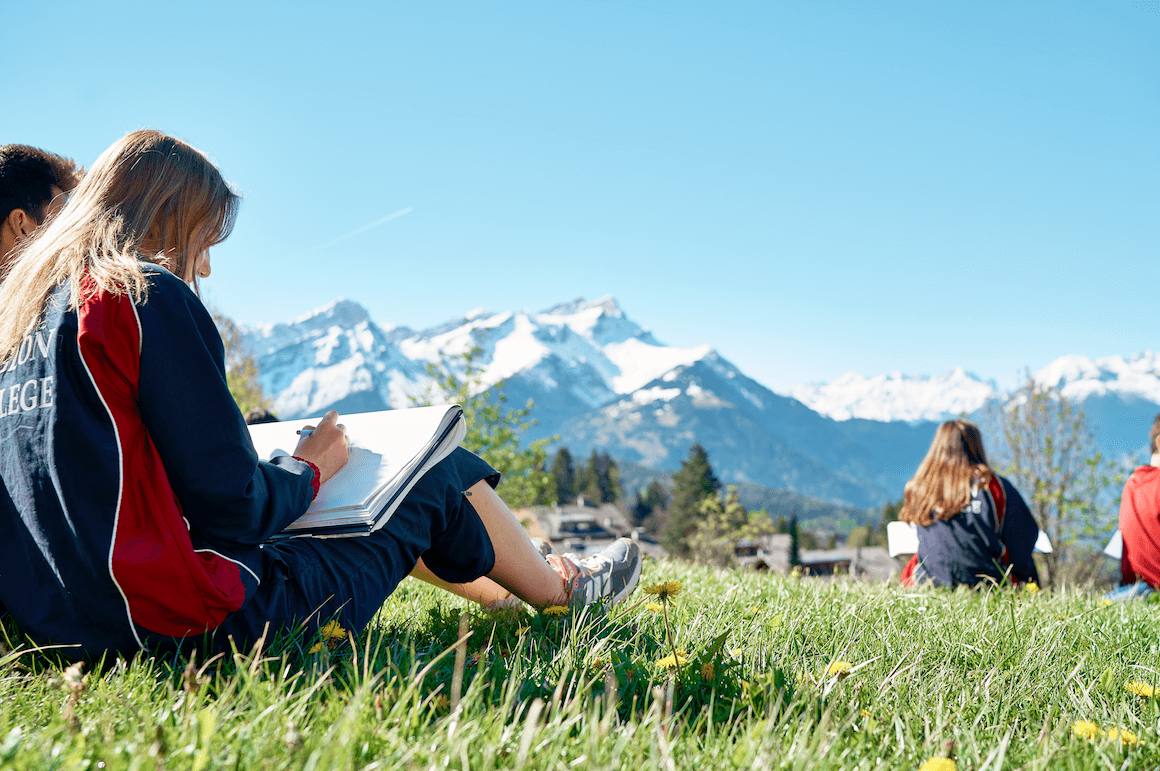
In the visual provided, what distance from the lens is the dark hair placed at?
2529 millimetres

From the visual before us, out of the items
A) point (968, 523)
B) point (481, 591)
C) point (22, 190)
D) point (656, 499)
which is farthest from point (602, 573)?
point (656, 499)

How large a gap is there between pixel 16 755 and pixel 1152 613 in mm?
4301

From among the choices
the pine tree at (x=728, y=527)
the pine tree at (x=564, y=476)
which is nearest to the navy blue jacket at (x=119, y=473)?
the pine tree at (x=728, y=527)

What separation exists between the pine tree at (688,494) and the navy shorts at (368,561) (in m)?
78.3

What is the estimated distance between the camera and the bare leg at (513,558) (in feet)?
7.75

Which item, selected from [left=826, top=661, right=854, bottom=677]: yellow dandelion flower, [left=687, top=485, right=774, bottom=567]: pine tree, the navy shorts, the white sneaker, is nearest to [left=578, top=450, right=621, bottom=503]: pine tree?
[left=687, top=485, right=774, bottom=567]: pine tree

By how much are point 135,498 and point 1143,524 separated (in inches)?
216

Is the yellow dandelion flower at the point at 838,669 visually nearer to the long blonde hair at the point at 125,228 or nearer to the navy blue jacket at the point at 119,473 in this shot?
the navy blue jacket at the point at 119,473

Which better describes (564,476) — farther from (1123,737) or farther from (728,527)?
(1123,737)

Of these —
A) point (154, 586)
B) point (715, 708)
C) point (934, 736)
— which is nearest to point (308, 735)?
point (154, 586)

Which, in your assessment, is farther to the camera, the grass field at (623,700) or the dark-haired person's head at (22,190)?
the dark-haired person's head at (22,190)

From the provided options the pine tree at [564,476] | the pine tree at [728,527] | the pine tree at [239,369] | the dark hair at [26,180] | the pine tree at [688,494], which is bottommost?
the pine tree at [564,476]

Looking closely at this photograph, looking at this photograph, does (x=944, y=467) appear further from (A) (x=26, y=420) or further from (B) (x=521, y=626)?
(A) (x=26, y=420)

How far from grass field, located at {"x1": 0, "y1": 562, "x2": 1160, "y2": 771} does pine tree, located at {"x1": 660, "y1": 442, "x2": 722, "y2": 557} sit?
78.0m
